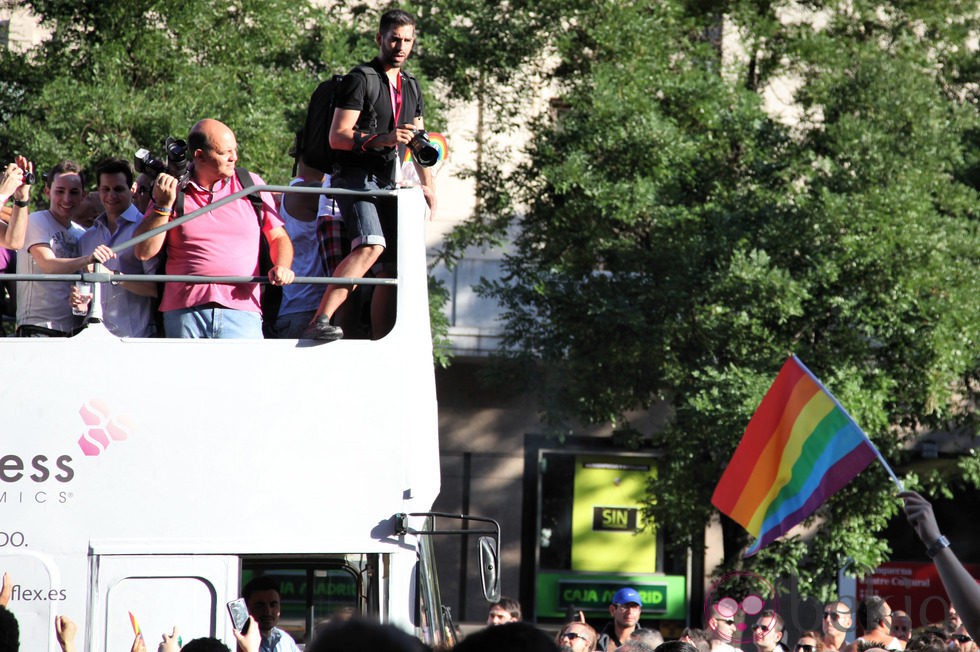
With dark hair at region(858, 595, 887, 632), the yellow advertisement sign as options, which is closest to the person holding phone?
dark hair at region(858, 595, 887, 632)

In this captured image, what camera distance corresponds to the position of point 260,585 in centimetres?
609

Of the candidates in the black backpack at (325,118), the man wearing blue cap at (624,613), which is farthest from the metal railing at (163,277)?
the man wearing blue cap at (624,613)

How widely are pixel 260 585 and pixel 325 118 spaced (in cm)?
232

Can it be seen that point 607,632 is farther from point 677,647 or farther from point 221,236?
Result: point 221,236

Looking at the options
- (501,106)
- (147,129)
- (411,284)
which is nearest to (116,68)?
(147,129)

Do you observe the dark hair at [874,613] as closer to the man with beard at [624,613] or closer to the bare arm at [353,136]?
the man with beard at [624,613]

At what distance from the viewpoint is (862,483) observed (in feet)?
46.9

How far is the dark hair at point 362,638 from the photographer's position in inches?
105

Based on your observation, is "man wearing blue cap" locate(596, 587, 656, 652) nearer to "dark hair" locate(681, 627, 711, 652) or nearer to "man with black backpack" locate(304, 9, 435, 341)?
"dark hair" locate(681, 627, 711, 652)

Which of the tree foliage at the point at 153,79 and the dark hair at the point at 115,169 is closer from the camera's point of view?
the dark hair at the point at 115,169

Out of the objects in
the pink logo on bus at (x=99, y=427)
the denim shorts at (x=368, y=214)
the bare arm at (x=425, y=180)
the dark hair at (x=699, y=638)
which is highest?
the bare arm at (x=425, y=180)

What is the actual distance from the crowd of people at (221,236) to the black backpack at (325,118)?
0.08 ft

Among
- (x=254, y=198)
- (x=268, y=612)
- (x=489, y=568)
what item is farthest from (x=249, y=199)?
(x=489, y=568)

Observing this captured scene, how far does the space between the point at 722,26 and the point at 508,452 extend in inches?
269
